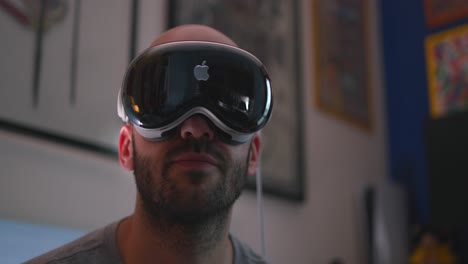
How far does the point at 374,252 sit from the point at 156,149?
5.12 ft

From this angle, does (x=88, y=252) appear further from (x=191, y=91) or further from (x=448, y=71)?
(x=448, y=71)

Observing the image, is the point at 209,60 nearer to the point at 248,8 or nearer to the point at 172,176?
the point at 172,176

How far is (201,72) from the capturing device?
71 centimetres

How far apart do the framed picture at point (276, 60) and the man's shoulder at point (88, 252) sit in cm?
85

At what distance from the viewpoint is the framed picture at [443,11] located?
7.60ft

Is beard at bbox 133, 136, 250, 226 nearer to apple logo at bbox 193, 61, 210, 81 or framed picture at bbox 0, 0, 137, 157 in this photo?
apple logo at bbox 193, 61, 210, 81

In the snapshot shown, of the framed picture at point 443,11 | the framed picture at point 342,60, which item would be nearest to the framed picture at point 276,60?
the framed picture at point 342,60

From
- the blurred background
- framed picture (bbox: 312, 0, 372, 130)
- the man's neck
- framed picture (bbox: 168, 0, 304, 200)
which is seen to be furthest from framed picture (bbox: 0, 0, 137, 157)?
framed picture (bbox: 312, 0, 372, 130)

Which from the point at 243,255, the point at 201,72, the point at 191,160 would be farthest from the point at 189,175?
the point at 243,255

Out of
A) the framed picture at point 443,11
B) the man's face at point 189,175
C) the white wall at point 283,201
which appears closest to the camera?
the man's face at point 189,175

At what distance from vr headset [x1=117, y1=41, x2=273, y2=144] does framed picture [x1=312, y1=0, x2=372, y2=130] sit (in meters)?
1.40

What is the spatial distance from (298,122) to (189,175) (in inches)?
50.0

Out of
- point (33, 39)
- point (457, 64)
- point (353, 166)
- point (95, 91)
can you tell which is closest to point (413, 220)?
point (353, 166)

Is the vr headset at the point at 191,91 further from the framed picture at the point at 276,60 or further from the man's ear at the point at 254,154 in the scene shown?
the framed picture at the point at 276,60
